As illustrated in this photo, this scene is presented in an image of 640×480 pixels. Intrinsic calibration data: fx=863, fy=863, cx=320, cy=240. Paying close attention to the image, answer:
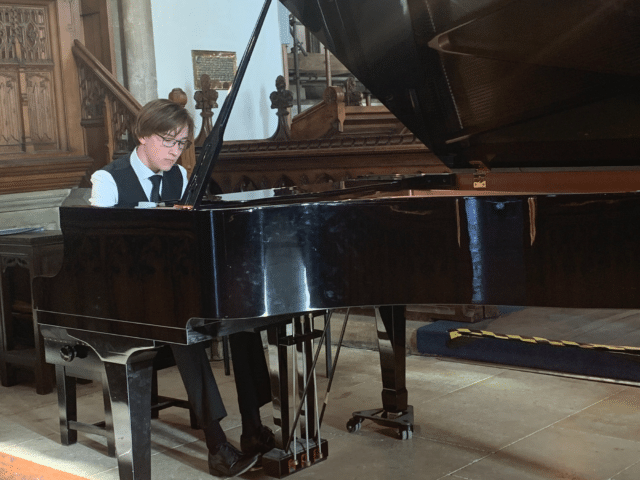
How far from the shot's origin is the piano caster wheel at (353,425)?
340 cm

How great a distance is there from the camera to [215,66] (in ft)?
26.3

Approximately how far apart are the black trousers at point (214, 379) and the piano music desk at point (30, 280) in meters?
1.47

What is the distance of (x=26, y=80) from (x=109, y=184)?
2.33 m

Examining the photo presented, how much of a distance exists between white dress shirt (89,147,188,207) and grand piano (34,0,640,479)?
15.5 inches

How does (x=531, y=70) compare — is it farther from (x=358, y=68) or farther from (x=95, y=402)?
(x=95, y=402)

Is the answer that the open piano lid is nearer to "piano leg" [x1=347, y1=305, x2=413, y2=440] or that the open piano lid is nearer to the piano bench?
"piano leg" [x1=347, y1=305, x2=413, y2=440]

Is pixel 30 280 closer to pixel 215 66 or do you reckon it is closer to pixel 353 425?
pixel 353 425

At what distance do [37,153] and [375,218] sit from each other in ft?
10.7

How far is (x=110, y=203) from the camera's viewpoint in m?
3.08

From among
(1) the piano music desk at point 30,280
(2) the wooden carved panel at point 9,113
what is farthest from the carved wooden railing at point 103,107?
(1) the piano music desk at point 30,280

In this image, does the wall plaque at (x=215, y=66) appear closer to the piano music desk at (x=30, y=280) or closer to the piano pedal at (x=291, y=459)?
the piano music desk at (x=30, y=280)

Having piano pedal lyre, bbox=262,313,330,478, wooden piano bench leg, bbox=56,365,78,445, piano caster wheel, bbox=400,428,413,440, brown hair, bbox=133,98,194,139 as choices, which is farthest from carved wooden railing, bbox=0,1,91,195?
piano caster wheel, bbox=400,428,413,440

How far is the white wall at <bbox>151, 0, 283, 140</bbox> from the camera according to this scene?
7629 millimetres

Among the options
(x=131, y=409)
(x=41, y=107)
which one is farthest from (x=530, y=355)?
(x=41, y=107)
